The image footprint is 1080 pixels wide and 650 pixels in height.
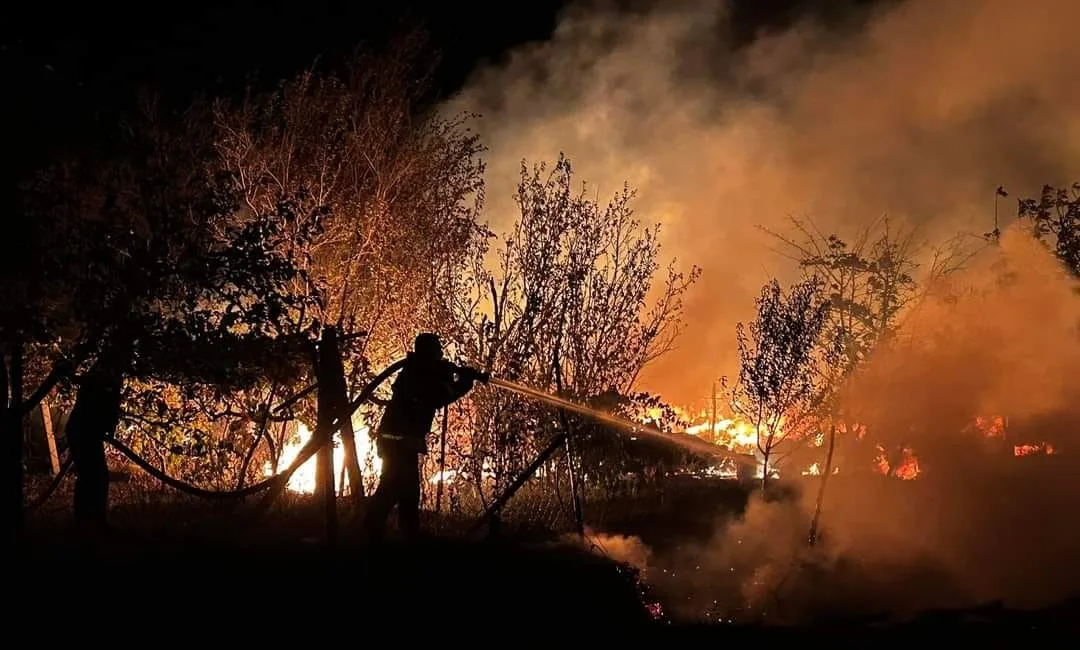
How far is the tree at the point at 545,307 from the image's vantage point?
13000 millimetres

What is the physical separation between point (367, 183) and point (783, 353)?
32.0 feet

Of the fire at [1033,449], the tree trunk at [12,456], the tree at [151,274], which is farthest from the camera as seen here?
the fire at [1033,449]

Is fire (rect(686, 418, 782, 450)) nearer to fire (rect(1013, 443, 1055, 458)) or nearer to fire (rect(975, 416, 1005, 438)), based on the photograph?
fire (rect(975, 416, 1005, 438))

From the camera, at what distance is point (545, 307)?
13.1m

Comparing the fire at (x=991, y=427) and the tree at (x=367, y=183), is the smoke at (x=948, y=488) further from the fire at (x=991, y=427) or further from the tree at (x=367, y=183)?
the tree at (x=367, y=183)

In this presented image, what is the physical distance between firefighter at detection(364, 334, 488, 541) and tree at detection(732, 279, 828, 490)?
1122 centimetres

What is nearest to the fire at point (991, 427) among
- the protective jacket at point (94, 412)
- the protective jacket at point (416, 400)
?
the protective jacket at point (416, 400)

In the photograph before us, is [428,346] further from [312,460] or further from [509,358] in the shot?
[312,460]

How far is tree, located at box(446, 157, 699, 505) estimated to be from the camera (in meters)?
13.0

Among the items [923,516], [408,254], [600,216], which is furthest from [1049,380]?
[408,254]

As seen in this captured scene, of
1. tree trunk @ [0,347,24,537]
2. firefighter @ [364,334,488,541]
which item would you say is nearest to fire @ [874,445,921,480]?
firefighter @ [364,334,488,541]

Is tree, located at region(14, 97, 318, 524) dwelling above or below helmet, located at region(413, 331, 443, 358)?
above

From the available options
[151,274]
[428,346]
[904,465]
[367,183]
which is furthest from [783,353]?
[151,274]

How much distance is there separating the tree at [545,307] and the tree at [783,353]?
4907mm
